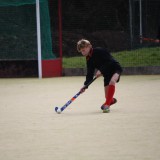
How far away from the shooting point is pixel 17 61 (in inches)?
514

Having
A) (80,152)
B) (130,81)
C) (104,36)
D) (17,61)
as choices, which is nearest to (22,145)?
(80,152)

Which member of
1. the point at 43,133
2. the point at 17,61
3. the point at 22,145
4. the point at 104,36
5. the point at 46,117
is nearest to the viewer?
the point at 22,145

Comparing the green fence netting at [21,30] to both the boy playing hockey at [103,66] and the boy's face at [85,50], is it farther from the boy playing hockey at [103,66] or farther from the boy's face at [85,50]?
the boy's face at [85,50]

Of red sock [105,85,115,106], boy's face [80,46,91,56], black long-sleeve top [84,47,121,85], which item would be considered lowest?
red sock [105,85,115,106]

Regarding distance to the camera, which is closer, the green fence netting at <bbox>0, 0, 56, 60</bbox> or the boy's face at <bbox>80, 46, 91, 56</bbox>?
the boy's face at <bbox>80, 46, 91, 56</bbox>

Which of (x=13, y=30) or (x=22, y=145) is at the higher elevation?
(x=13, y=30)

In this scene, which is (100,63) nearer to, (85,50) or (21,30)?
(85,50)

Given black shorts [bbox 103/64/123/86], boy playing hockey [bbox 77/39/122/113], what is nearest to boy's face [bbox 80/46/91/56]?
boy playing hockey [bbox 77/39/122/113]

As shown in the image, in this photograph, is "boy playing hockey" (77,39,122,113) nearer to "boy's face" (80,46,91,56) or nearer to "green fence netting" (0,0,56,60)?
"boy's face" (80,46,91,56)

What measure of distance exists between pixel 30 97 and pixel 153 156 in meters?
4.72

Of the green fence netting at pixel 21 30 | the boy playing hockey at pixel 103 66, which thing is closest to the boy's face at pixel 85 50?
the boy playing hockey at pixel 103 66

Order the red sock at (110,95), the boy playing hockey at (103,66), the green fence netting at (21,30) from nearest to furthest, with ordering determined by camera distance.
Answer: the red sock at (110,95) < the boy playing hockey at (103,66) < the green fence netting at (21,30)

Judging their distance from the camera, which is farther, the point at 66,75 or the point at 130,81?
the point at 66,75

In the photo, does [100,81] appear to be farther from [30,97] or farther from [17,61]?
[30,97]
